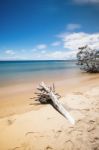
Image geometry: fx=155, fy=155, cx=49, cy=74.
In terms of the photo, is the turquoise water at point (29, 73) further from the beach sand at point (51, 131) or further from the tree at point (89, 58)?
the beach sand at point (51, 131)

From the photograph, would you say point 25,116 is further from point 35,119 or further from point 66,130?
point 66,130

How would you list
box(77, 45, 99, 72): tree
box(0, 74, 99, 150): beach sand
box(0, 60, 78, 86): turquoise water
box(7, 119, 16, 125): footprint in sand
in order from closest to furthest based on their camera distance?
box(0, 74, 99, 150): beach sand, box(7, 119, 16, 125): footprint in sand, box(0, 60, 78, 86): turquoise water, box(77, 45, 99, 72): tree

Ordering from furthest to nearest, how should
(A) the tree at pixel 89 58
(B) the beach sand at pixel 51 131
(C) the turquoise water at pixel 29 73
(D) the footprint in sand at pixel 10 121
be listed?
→ (A) the tree at pixel 89 58 → (C) the turquoise water at pixel 29 73 → (D) the footprint in sand at pixel 10 121 → (B) the beach sand at pixel 51 131

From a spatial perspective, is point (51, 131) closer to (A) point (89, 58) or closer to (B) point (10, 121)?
(B) point (10, 121)

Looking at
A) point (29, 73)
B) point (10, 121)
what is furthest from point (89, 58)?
point (10, 121)

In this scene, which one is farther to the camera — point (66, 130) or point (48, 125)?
point (48, 125)

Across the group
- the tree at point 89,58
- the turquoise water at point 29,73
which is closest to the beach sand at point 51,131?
the turquoise water at point 29,73

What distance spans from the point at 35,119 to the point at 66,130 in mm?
1398

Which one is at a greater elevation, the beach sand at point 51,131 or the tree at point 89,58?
the tree at point 89,58

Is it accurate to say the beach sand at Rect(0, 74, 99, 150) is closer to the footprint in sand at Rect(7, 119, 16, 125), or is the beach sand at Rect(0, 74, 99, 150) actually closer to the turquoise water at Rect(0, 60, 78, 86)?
the footprint in sand at Rect(7, 119, 16, 125)

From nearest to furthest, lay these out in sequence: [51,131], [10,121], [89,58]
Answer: [51,131] → [10,121] → [89,58]

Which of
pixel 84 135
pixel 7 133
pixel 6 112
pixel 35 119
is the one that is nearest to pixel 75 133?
pixel 84 135

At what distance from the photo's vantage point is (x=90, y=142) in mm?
4109

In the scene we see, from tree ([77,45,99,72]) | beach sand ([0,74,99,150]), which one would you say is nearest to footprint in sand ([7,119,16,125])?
beach sand ([0,74,99,150])
